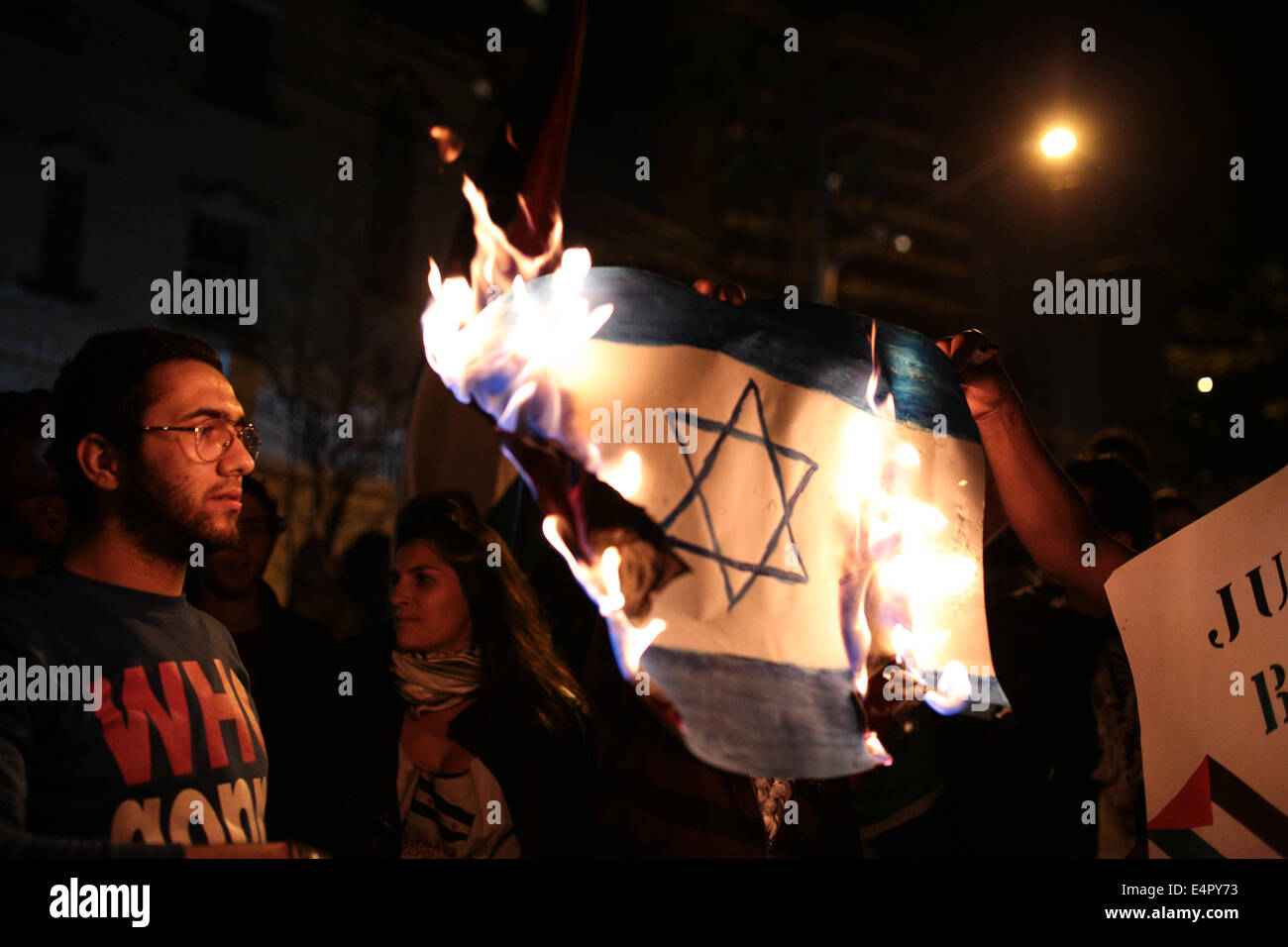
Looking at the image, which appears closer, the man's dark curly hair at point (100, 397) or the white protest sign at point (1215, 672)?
the man's dark curly hair at point (100, 397)

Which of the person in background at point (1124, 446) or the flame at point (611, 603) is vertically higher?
the person in background at point (1124, 446)

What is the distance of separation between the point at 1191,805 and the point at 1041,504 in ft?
2.54

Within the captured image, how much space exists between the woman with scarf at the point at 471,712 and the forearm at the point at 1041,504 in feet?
4.33

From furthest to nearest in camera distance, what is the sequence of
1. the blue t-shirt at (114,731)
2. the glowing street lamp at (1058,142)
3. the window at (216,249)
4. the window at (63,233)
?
the window at (216,249), the window at (63,233), the glowing street lamp at (1058,142), the blue t-shirt at (114,731)

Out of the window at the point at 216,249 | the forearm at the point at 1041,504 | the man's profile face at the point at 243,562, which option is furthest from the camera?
the window at the point at 216,249

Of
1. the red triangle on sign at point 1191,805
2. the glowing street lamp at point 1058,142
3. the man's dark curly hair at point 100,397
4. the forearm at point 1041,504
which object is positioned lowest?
the red triangle on sign at point 1191,805

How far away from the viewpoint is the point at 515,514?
13.2ft

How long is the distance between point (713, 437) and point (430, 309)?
70 centimetres

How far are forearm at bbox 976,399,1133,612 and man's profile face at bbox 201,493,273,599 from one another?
229 cm

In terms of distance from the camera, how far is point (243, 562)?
11.3ft

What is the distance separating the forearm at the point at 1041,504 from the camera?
2654 millimetres

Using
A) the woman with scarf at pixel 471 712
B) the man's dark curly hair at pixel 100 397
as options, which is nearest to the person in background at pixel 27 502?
the man's dark curly hair at pixel 100 397

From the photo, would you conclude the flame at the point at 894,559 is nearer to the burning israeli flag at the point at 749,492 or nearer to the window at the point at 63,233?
the burning israeli flag at the point at 749,492

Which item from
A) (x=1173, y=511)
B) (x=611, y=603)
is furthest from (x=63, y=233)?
(x=611, y=603)
